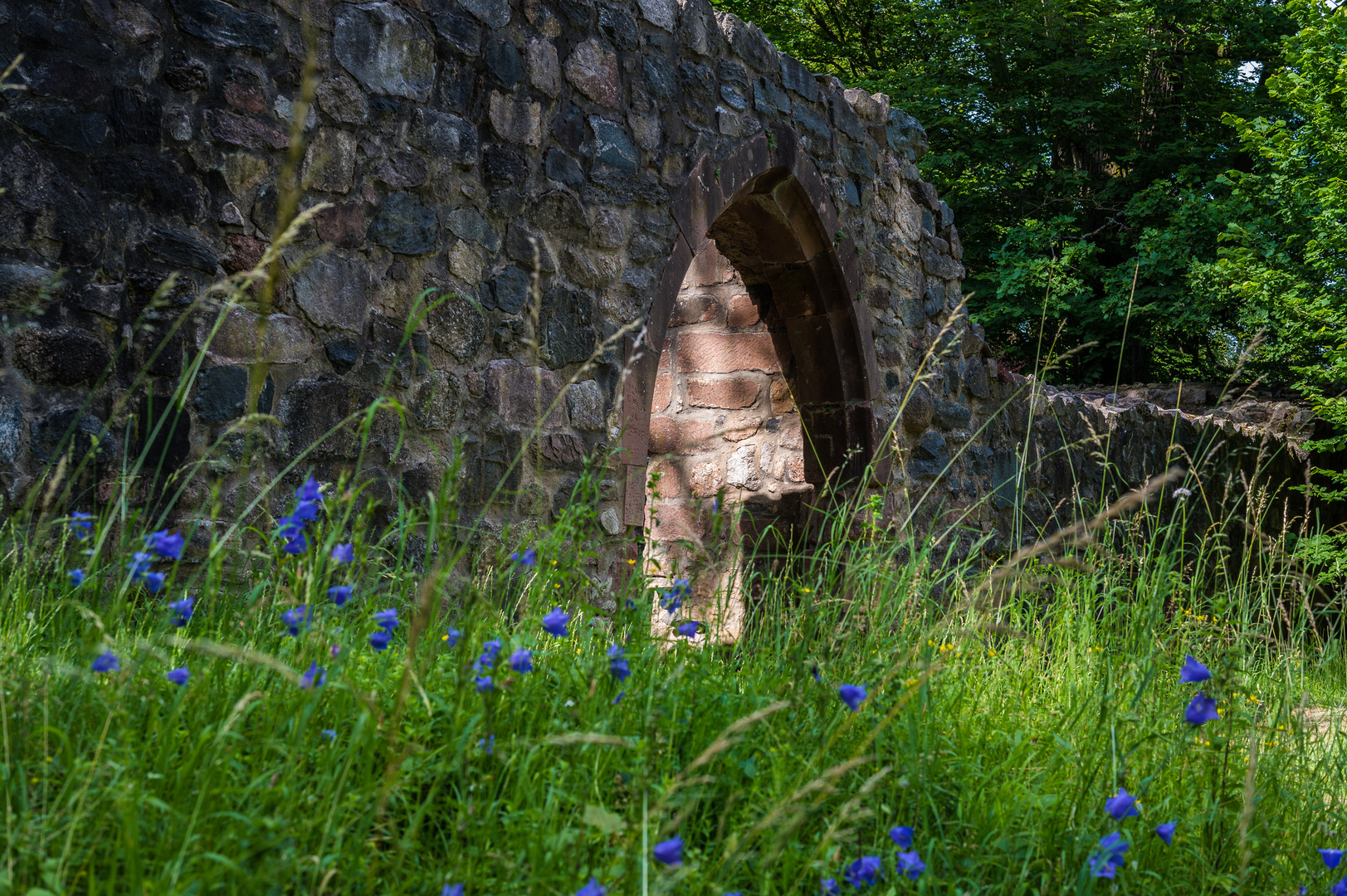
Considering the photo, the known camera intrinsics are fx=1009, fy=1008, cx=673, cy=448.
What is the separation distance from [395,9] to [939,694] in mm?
2600

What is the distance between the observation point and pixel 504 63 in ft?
11.4

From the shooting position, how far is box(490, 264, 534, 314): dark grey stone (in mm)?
3486

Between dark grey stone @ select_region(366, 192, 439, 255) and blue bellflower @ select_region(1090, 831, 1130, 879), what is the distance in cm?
260

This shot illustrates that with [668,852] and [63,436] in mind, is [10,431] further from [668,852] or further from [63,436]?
[668,852]

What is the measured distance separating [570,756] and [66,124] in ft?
6.70

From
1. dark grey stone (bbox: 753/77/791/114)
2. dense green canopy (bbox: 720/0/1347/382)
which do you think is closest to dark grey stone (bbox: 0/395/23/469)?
dark grey stone (bbox: 753/77/791/114)

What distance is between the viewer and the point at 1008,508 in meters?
6.44

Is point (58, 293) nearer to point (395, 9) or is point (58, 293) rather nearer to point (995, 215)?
point (395, 9)

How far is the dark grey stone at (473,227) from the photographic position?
11.0 feet

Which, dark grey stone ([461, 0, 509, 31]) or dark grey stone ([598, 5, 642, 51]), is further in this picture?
dark grey stone ([598, 5, 642, 51])

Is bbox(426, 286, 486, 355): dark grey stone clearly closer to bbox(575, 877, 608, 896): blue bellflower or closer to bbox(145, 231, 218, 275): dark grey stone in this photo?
bbox(145, 231, 218, 275): dark grey stone

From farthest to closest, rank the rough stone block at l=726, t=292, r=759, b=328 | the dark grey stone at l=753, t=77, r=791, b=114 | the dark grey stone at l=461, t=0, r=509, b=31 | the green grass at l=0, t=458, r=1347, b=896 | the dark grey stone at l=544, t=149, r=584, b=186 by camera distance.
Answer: the rough stone block at l=726, t=292, r=759, b=328, the dark grey stone at l=753, t=77, r=791, b=114, the dark grey stone at l=544, t=149, r=584, b=186, the dark grey stone at l=461, t=0, r=509, b=31, the green grass at l=0, t=458, r=1347, b=896

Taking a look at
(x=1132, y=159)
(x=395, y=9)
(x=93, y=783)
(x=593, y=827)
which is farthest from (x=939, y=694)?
(x=1132, y=159)

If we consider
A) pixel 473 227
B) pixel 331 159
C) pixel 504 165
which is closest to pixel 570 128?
pixel 504 165
